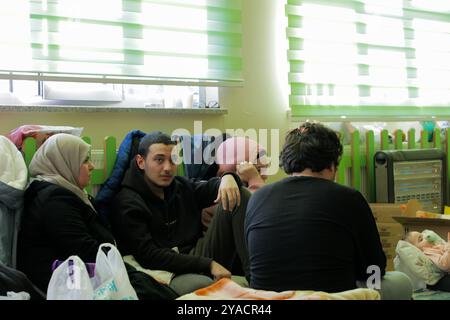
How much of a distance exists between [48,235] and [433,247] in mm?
1976

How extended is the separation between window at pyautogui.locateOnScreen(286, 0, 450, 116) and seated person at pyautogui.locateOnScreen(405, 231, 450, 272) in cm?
107

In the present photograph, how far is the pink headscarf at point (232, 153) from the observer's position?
2730mm

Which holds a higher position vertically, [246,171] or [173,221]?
[246,171]

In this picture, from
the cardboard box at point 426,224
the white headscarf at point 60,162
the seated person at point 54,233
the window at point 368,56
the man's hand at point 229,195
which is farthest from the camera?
the window at point 368,56

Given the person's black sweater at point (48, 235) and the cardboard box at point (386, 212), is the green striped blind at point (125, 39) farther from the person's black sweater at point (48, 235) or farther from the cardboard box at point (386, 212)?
the cardboard box at point (386, 212)

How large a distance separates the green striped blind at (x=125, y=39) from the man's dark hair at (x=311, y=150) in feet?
4.05

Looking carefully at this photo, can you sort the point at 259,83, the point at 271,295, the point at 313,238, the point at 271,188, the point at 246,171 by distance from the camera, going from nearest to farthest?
the point at 271,295 → the point at 313,238 → the point at 271,188 → the point at 246,171 → the point at 259,83

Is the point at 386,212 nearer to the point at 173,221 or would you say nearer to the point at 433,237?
the point at 433,237

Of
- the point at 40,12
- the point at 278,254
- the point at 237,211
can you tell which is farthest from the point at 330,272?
the point at 40,12

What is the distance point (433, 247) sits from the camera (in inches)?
113

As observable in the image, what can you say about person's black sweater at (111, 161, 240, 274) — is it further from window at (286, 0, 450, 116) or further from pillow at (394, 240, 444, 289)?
window at (286, 0, 450, 116)

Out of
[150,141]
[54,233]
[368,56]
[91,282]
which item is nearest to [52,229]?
[54,233]

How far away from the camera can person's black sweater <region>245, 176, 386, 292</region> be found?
1673 millimetres

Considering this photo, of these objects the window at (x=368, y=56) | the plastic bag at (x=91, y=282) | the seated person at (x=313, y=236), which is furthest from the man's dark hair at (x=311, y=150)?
the window at (x=368, y=56)
